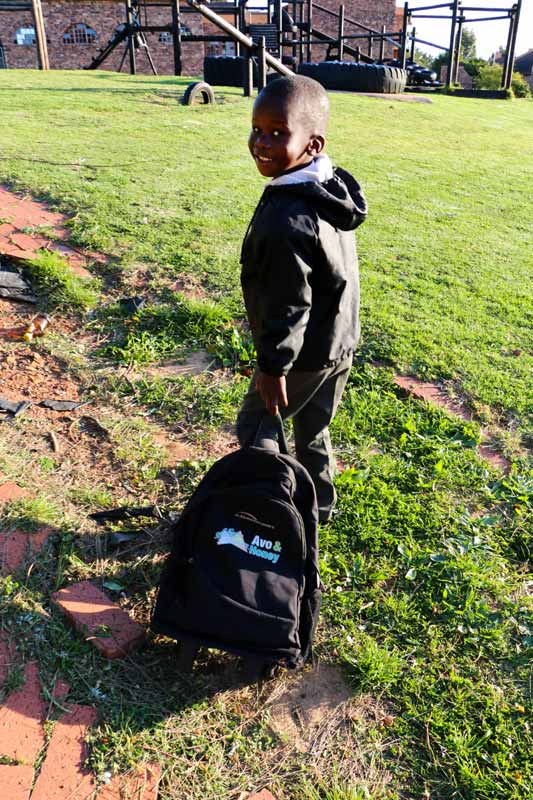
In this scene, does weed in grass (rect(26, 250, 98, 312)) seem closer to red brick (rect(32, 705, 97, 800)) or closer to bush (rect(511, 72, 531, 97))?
red brick (rect(32, 705, 97, 800))

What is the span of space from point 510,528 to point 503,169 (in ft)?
25.3

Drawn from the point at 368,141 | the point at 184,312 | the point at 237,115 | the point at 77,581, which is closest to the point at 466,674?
the point at 77,581

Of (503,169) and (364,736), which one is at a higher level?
(503,169)

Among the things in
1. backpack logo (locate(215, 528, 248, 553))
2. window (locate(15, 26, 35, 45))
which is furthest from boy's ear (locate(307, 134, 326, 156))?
window (locate(15, 26, 35, 45))

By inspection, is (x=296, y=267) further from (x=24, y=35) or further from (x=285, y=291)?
(x=24, y=35)

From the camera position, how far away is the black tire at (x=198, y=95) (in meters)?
11.0

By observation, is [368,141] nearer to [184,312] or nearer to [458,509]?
[184,312]

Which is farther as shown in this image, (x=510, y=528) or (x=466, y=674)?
(x=510, y=528)

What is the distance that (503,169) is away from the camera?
30.0 ft

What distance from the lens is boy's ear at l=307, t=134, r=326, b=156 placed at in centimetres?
204

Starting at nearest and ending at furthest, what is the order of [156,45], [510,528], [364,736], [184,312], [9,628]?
[364,736]
[9,628]
[510,528]
[184,312]
[156,45]

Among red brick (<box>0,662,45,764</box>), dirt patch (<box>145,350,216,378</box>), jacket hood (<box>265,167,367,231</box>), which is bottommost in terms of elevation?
red brick (<box>0,662,45,764</box>)

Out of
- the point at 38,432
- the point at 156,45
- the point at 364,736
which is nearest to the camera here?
the point at 364,736

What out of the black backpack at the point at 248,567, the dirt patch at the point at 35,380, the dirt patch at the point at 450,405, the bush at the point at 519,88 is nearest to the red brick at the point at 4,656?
the black backpack at the point at 248,567
